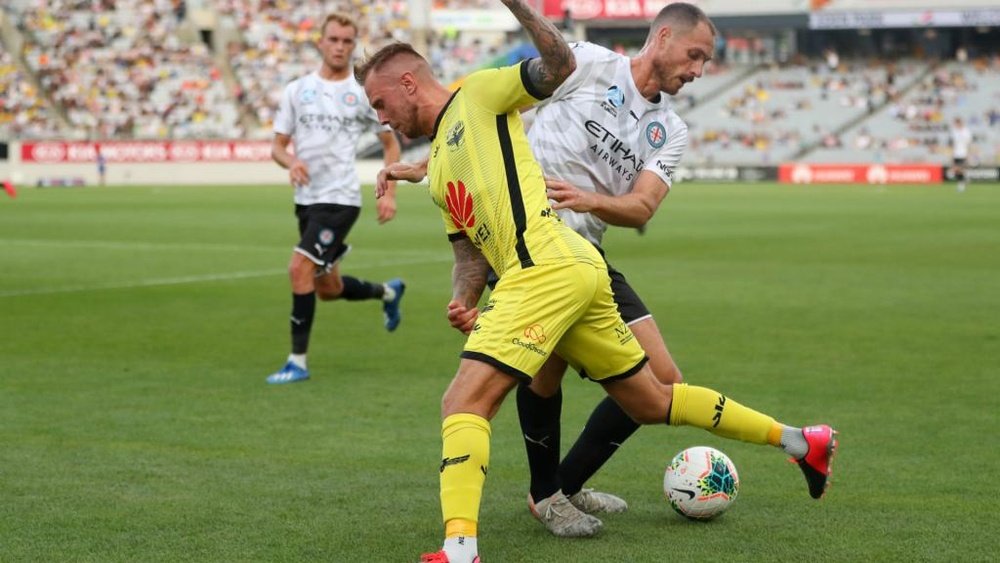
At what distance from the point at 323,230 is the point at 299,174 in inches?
18.1

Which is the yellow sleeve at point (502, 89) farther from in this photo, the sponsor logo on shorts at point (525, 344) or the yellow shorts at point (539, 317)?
the sponsor logo on shorts at point (525, 344)

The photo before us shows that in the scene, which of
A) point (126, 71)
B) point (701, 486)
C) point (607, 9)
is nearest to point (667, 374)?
point (701, 486)

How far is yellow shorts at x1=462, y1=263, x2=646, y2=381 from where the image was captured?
16.8 ft

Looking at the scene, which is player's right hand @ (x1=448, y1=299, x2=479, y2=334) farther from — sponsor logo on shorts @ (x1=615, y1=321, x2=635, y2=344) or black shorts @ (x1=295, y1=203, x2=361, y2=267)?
black shorts @ (x1=295, y1=203, x2=361, y2=267)

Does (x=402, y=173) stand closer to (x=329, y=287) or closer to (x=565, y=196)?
(x=565, y=196)

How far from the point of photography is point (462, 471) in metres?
5.04

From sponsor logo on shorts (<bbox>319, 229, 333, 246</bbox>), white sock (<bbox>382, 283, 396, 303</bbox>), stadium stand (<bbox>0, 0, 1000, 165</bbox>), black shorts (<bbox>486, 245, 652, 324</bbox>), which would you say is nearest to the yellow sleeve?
black shorts (<bbox>486, 245, 652, 324</bbox>)

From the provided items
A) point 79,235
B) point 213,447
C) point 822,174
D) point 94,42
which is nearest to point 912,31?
point 822,174

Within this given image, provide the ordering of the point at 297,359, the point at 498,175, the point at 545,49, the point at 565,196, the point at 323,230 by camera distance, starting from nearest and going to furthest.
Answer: the point at 545,49, the point at 498,175, the point at 565,196, the point at 297,359, the point at 323,230

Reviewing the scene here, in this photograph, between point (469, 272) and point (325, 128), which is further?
point (325, 128)

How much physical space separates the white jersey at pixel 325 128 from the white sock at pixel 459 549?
20.4ft

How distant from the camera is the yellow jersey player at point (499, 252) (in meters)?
5.04

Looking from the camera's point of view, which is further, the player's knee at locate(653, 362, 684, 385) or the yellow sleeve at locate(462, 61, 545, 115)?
the player's knee at locate(653, 362, 684, 385)

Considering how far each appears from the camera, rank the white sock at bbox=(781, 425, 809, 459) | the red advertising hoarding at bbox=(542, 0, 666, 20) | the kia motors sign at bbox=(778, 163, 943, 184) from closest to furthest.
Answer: the white sock at bbox=(781, 425, 809, 459)
the kia motors sign at bbox=(778, 163, 943, 184)
the red advertising hoarding at bbox=(542, 0, 666, 20)
